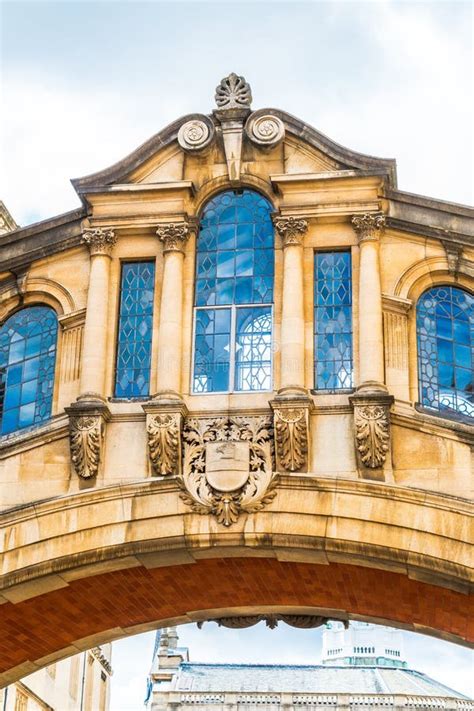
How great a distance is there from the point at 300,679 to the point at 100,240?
34991mm

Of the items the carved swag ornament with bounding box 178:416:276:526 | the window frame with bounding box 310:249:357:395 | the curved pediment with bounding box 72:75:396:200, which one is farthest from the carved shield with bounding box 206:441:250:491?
the curved pediment with bounding box 72:75:396:200

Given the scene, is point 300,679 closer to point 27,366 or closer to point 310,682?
point 310,682

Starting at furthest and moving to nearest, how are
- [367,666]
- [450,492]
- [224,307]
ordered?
1. [367,666]
2. [224,307]
3. [450,492]

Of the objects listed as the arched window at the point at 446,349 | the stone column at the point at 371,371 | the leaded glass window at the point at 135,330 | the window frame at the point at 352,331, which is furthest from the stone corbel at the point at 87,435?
the arched window at the point at 446,349

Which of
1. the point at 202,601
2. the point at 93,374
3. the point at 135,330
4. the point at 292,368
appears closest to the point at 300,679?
the point at 202,601

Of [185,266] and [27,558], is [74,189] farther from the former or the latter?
[27,558]

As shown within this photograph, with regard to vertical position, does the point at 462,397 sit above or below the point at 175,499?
above

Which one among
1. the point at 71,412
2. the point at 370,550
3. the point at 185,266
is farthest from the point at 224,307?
the point at 370,550

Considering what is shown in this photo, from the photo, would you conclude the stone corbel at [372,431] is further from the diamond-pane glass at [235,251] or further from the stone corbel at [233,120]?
the stone corbel at [233,120]

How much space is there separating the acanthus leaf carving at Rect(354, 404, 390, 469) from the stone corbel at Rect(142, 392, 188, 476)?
1929 millimetres

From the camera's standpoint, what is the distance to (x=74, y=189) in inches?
618

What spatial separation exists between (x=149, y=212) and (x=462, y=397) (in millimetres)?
4194

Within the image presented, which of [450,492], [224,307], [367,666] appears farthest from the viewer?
[367,666]

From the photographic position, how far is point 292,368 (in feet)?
47.4
